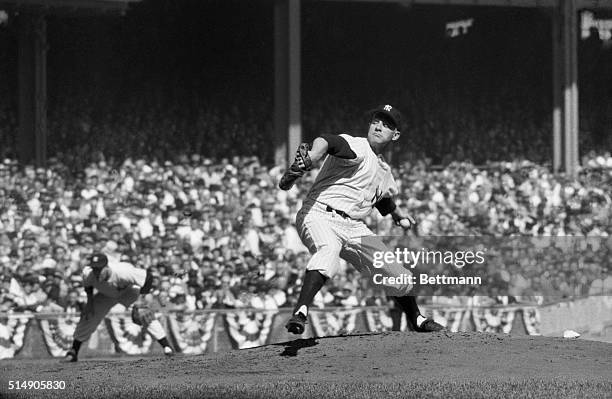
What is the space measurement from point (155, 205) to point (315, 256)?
32.4 feet

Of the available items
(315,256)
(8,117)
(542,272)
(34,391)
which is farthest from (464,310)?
(8,117)

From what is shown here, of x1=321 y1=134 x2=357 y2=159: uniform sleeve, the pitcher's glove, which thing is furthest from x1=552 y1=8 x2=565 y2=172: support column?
the pitcher's glove

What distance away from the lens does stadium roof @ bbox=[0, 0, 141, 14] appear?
69.5ft

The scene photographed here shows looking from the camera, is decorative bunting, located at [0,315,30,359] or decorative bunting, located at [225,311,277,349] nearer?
decorative bunting, located at [0,315,30,359]

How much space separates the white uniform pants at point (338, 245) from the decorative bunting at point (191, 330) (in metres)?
6.90

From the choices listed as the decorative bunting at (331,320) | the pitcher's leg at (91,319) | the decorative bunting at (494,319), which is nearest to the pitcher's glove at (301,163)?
the pitcher's leg at (91,319)

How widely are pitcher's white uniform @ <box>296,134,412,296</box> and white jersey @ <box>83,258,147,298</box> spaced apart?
13.0 ft

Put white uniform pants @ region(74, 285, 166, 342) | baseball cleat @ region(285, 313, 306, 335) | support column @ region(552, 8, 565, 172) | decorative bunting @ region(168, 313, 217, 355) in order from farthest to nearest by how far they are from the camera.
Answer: support column @ region(552, 8, 565, 172)
decorative bunting @ region(168, 313, 217, 355)
white uniform pants @ region(74, 285, 166, 342)
baseball cleat @ region(285, 313, 306, 335)

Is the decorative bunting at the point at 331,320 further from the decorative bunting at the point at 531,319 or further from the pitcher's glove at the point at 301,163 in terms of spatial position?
the pitcher's glove at the point at 301,163

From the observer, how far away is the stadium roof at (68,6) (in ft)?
69.5

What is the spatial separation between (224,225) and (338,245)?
9.20 m

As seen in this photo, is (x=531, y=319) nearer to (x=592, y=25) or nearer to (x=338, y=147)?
(x=338, y=147)

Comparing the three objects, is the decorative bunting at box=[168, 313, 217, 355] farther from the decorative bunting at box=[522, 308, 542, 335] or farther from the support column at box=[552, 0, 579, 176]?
the support column at box=[552, 0, 579, 176]

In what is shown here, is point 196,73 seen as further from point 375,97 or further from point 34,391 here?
point 34,391
